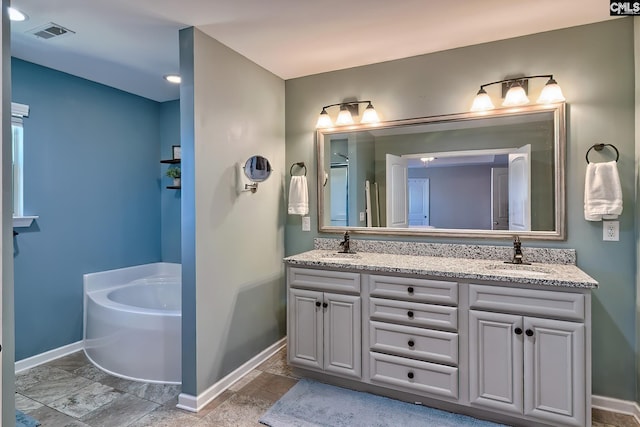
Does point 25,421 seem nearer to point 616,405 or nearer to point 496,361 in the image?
point 496,361

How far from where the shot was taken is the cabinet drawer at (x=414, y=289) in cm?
209

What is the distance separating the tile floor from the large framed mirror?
1.29 metres

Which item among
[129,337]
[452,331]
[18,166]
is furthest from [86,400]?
[452,331]

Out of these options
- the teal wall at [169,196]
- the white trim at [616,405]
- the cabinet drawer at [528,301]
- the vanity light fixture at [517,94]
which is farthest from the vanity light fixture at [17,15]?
the white trim at [616,405]

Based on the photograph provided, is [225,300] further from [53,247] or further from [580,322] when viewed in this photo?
[580,322]

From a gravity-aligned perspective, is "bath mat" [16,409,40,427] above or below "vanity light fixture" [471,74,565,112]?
below

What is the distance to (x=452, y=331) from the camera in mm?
2080

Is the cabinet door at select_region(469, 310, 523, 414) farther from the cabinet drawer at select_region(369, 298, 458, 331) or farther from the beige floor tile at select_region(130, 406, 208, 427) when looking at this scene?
the beige floor tile at select_region(130, 406, 208, 427)

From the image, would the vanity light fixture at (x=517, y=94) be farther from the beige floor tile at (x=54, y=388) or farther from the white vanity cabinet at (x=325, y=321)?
the beige floor tile at (x=54, y=388)

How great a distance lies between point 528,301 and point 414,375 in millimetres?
804

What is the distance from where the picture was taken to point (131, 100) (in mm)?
3518

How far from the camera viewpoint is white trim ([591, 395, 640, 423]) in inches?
83.1

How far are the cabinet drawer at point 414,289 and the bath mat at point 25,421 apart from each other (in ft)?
6.94

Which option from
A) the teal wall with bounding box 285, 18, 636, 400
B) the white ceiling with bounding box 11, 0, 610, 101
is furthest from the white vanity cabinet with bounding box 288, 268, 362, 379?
the white ceiling with bounding box 11, 0, 610, 101
